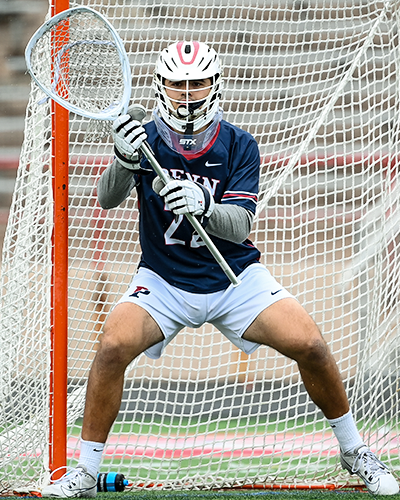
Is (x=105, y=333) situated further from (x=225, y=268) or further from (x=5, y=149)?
(x=5, y=149)

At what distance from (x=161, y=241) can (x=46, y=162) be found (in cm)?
53

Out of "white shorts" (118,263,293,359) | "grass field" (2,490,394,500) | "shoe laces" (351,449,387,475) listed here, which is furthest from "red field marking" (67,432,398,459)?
"white shorts" (118,263,293,359)

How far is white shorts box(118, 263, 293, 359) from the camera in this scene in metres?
2.27

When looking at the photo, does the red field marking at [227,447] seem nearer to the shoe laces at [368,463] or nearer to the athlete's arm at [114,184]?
the shoe laces at [368,463]

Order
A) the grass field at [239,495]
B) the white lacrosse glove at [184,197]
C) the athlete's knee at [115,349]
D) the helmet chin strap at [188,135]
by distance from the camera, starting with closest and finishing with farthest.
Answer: the white lacrosse glove at [184,197] → the athlete's knee at [115,349] → the helmet chin strap at [188,135] → the grass field at [239,495]

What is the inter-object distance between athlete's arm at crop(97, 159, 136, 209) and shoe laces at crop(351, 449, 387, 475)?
1.07 m

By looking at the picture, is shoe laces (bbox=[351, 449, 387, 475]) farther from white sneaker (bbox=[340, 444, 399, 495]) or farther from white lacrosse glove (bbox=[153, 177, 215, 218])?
white lacrosse glove (bbox=[153, 177, 215, 218])

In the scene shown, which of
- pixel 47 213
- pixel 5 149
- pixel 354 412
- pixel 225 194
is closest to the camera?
pixel 225 194

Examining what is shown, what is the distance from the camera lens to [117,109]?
2174 mm

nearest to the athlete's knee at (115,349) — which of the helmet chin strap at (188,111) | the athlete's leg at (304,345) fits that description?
the athlete's leg at (304,345)

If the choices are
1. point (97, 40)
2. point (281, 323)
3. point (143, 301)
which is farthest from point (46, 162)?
point (281, 323)

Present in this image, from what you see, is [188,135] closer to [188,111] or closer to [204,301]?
[188,111]

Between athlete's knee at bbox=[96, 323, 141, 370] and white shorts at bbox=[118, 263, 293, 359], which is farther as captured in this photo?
white shorts at bbox=[118, 263, 293, 359]

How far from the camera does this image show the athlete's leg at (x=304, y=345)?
7.25ft
